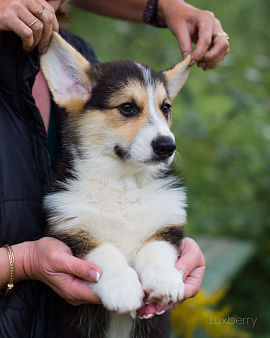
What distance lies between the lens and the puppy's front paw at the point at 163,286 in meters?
1.82

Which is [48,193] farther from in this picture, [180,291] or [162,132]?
[180,291]

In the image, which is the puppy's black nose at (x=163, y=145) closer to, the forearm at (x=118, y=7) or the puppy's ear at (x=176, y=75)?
the puppy's ear at (x=176, y=75)

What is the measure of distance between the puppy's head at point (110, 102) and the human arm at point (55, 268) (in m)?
0.59

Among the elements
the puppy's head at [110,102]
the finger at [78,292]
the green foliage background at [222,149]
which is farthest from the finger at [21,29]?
the green foliage background at [222,149]

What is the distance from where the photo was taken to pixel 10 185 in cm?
206

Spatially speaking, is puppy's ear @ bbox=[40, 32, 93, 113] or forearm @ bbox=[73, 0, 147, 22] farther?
forearm @ bbox=[73, 0, 147, 22]

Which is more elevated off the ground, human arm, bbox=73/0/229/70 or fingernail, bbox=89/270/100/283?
human arm, bbox=73/0/229/70

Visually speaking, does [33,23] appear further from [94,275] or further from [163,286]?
[163,286]

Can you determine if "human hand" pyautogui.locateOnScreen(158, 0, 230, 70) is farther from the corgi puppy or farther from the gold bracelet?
the gold bracelet

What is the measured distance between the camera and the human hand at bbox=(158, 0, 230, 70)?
2.66 meters

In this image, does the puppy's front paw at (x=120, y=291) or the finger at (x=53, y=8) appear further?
the finger at (x=53, y=8)

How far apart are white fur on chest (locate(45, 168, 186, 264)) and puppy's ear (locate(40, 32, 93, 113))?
455 mm

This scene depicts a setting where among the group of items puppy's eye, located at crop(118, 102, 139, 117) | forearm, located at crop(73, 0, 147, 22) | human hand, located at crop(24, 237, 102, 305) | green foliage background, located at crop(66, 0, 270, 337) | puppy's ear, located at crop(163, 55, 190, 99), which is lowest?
green foliage background, located at crop(66, 0, 270, 337)

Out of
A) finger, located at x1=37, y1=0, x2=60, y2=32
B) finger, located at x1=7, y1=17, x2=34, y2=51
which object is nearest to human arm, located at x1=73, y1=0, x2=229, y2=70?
finger, located at x1=37, y1=0, x2=60, y2=32
